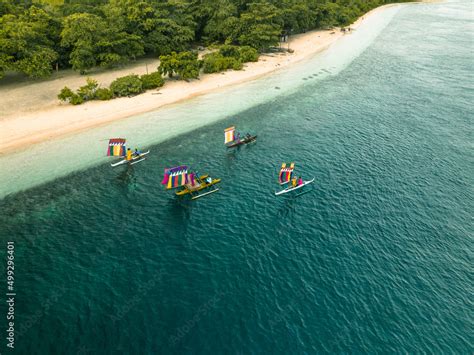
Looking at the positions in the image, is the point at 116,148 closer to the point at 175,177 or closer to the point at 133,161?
the point at 133,161

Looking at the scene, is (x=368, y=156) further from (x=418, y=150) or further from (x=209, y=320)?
(x=209, y=320)

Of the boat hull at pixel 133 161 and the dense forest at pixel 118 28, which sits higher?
the dense forest at pixel 118 28

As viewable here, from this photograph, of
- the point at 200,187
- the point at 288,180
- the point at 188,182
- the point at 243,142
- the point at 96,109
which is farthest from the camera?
the point at 96,109

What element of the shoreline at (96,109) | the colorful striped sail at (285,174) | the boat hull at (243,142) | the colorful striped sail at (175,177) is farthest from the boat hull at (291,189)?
the shoreline at (96,109)

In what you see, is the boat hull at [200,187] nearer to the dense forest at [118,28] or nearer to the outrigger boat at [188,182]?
the outrigger boat at [188,182]

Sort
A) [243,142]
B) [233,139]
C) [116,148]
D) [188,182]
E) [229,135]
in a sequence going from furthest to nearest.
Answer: [243,142]
[233,139]
[229,135]
[116,148]
[188,182]

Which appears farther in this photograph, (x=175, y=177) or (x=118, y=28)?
(x=118, y=28)
